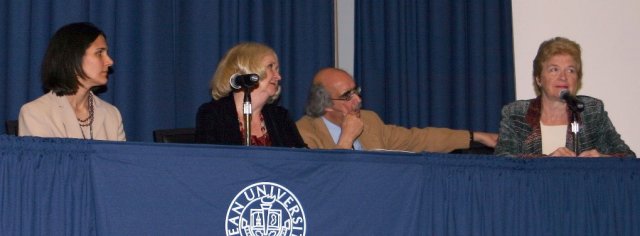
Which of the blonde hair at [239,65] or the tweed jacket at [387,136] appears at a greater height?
the blonde hair at [239,65]

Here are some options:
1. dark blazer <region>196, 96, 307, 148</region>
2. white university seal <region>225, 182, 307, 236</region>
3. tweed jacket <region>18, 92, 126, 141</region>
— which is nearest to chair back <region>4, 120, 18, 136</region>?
tweed jacket <region>18, 92, 126, 141</region>

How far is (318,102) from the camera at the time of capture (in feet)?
15.8

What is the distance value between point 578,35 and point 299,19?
6.06 ft

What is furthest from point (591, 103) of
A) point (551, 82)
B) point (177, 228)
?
point (177, 228)

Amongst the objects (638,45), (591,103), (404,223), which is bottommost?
(404,223)

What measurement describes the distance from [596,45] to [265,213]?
368 cm

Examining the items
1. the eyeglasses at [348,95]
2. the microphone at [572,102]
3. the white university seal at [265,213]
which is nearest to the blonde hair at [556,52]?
the microphone at [572,102]

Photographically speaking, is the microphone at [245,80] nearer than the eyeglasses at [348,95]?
Yes

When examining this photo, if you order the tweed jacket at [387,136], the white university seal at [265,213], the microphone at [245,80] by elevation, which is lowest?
the white university seal at [265,213]

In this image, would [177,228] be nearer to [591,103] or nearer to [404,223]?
[404,223]

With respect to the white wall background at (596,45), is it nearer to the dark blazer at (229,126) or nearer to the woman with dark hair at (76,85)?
the dark blazer at (229,126)

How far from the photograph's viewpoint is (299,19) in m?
5.52

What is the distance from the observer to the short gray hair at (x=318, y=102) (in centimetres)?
481

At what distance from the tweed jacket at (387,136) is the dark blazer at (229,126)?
0.37 m
